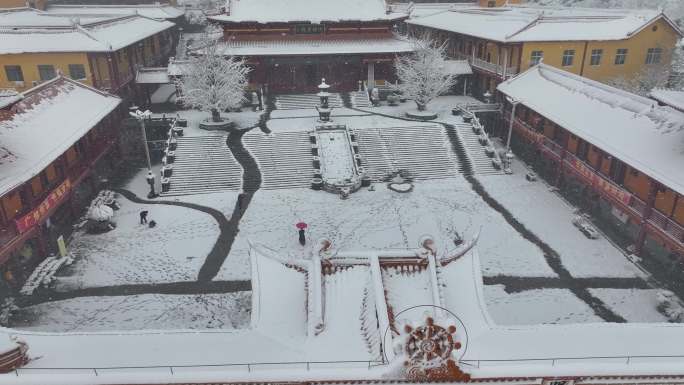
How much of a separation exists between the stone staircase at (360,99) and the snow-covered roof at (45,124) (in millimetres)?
19108

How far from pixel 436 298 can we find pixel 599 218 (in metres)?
19.2

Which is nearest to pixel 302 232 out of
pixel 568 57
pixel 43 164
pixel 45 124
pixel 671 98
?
pixel 43 164

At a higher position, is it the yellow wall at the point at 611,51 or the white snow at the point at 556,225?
the yellow wall at the point at 611,51

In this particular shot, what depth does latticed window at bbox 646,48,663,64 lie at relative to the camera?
38750 millimetres

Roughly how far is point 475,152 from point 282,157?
13.9 m

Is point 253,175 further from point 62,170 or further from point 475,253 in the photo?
point 475,253

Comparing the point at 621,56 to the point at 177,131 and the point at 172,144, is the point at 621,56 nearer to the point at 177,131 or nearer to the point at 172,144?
the point at 177,131

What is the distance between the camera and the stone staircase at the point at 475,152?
1260 inches

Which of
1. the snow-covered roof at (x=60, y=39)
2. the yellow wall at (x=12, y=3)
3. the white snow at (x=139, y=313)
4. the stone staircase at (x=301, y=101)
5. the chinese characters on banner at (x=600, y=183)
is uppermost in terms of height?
the yellow wall at (x=12, y=3)

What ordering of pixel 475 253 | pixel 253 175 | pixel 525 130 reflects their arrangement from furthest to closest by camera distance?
pixel 525 130 → pixel 253 175 → pixel 475 253

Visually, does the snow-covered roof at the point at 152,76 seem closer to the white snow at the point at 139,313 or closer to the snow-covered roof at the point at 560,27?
the white snow at the point at 139,313

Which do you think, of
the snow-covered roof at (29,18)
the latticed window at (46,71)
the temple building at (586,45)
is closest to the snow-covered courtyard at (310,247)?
the latticed window at (46,71)

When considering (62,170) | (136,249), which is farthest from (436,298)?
(62,170)

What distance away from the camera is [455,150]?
33.4m
